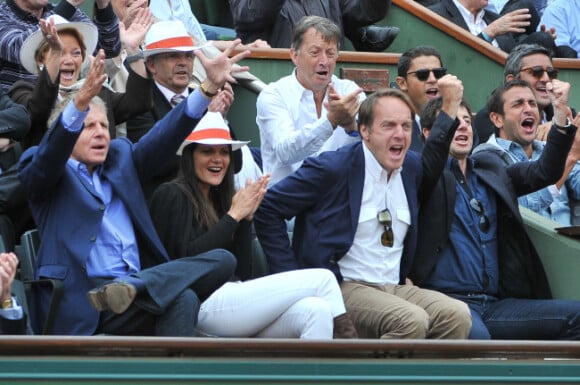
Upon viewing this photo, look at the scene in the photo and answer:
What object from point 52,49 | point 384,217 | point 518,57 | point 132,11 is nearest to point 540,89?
point 518,57

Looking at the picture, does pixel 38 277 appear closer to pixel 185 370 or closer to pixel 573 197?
pixel 185 370

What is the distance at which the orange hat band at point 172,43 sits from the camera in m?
8.20

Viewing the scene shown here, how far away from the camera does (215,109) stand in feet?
26.3

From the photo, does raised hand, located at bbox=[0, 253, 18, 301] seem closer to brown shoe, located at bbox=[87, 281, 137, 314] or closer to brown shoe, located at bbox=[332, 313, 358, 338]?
brown shoe, located at bbox=[87, 281, 137, 314]

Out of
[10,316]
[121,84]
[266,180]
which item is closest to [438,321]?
→ [266,180]

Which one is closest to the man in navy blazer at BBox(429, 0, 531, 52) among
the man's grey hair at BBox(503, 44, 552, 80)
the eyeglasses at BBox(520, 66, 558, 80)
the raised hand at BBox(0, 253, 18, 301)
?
the man's grey hair at BBox(503, 44, 552, 80)

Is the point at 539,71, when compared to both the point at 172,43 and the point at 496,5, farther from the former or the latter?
the point at 172,43

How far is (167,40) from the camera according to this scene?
8219 millimetres

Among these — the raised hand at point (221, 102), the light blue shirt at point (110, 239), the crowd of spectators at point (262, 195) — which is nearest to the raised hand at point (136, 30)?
the crowd of spectators at point (262, 195)

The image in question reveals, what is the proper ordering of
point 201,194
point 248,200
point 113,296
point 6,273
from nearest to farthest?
point 6,273 → point 113,296 → point 248,200 → point 201,194

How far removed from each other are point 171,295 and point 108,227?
544 millimetres

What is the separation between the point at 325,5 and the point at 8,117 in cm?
366

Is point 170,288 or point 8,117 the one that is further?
point 8,117

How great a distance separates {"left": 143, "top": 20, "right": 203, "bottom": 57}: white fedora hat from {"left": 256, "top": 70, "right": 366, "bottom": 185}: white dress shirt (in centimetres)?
53
